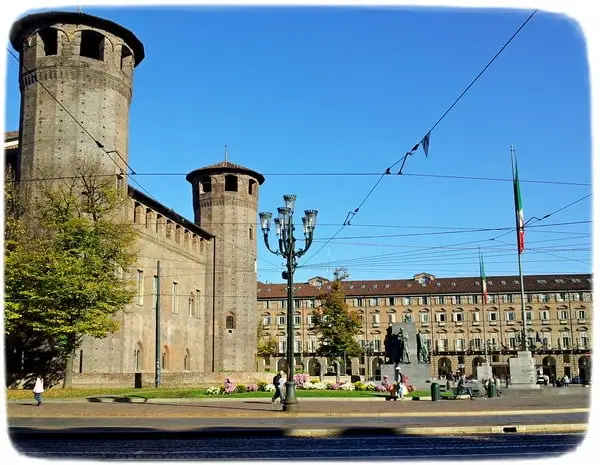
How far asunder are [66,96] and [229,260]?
853 inches

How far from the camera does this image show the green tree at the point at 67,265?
31769 millimetres

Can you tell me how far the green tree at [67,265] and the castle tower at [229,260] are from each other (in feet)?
66.8

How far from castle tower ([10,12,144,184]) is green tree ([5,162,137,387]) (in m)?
3.07

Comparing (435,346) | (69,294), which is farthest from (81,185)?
(435,346)

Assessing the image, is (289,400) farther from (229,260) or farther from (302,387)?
(229,260)

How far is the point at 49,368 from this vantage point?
35500 millimetres

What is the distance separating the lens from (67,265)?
31984 millimetres

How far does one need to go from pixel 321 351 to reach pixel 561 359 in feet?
119

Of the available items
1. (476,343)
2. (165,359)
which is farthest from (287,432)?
(476,343)

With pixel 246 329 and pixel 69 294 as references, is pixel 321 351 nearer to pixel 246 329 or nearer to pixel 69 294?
pixel 246 329

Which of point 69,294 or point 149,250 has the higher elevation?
point 149,250

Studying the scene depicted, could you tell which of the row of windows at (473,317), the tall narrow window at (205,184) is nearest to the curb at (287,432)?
the tall narrow window at (205,184)

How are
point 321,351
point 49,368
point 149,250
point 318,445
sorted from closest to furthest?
point 318,445
point 49,368
point 149,250
point 321,351

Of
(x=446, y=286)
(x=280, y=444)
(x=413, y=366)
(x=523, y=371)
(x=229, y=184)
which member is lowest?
(x=280, y=444)
